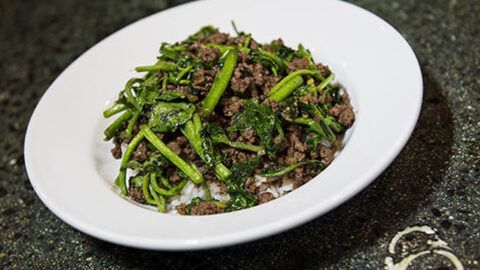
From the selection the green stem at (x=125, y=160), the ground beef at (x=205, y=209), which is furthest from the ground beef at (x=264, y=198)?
the green stem at (x=125, y=160)

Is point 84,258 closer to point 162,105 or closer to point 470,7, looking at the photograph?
point 162,105

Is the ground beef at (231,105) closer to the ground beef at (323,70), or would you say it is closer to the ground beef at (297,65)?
the ground beef at (297,65)

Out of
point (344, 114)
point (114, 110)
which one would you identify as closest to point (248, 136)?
point (344, 114)

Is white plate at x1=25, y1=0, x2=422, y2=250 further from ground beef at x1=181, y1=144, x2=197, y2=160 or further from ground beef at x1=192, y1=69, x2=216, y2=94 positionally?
ground beef at x1=192, y1=69, x2=216, y2=94

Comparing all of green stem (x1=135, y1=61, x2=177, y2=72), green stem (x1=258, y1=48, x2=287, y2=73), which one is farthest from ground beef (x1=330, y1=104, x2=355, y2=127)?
green stem (x1=135, y1=61, x2=177, y2=72)

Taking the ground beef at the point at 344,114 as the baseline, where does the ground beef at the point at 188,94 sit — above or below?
above

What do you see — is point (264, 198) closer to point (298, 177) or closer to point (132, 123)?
point (298, 177)
